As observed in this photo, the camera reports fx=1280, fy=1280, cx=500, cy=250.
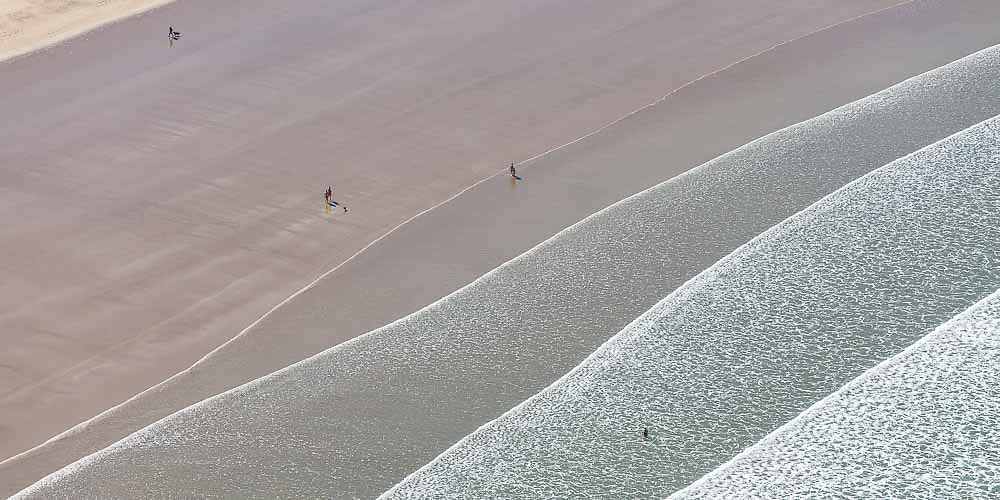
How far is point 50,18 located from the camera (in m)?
35.8

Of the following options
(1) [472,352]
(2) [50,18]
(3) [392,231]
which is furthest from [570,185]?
(2) [50,18]

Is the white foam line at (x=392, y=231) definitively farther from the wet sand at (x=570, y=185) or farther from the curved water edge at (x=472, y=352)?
the curved water edge at (x=472, y=352)

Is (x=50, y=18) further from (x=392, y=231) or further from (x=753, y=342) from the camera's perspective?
(x=753, y=342)

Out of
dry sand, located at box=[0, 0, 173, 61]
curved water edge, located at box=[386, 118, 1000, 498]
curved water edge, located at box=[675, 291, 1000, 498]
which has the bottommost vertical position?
curved water edge, located at box=[675, 291, 1000, 498]

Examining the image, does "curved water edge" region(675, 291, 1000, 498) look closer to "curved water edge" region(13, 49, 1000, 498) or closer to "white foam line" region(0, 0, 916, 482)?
"curved water edge" region(13, 49, 1000, 498)

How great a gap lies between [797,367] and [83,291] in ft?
45.8

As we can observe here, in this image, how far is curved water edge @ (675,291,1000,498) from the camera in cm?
2069

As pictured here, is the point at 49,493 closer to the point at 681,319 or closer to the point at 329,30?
the point at 681,319

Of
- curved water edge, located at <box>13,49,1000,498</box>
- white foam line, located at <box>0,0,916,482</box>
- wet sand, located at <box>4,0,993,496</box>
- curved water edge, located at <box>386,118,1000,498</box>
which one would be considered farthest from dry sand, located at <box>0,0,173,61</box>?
curved water edge, located at <box>386,118,1000,498</box>

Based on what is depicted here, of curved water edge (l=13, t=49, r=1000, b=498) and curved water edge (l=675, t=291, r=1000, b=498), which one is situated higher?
curved water edge (l=13, t=49, r=1000, b=498)

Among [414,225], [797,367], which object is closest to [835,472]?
[797,367]

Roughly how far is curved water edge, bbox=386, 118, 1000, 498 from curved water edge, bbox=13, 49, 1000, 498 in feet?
1.96

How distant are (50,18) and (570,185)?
53.9ft

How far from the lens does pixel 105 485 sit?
834 inches
